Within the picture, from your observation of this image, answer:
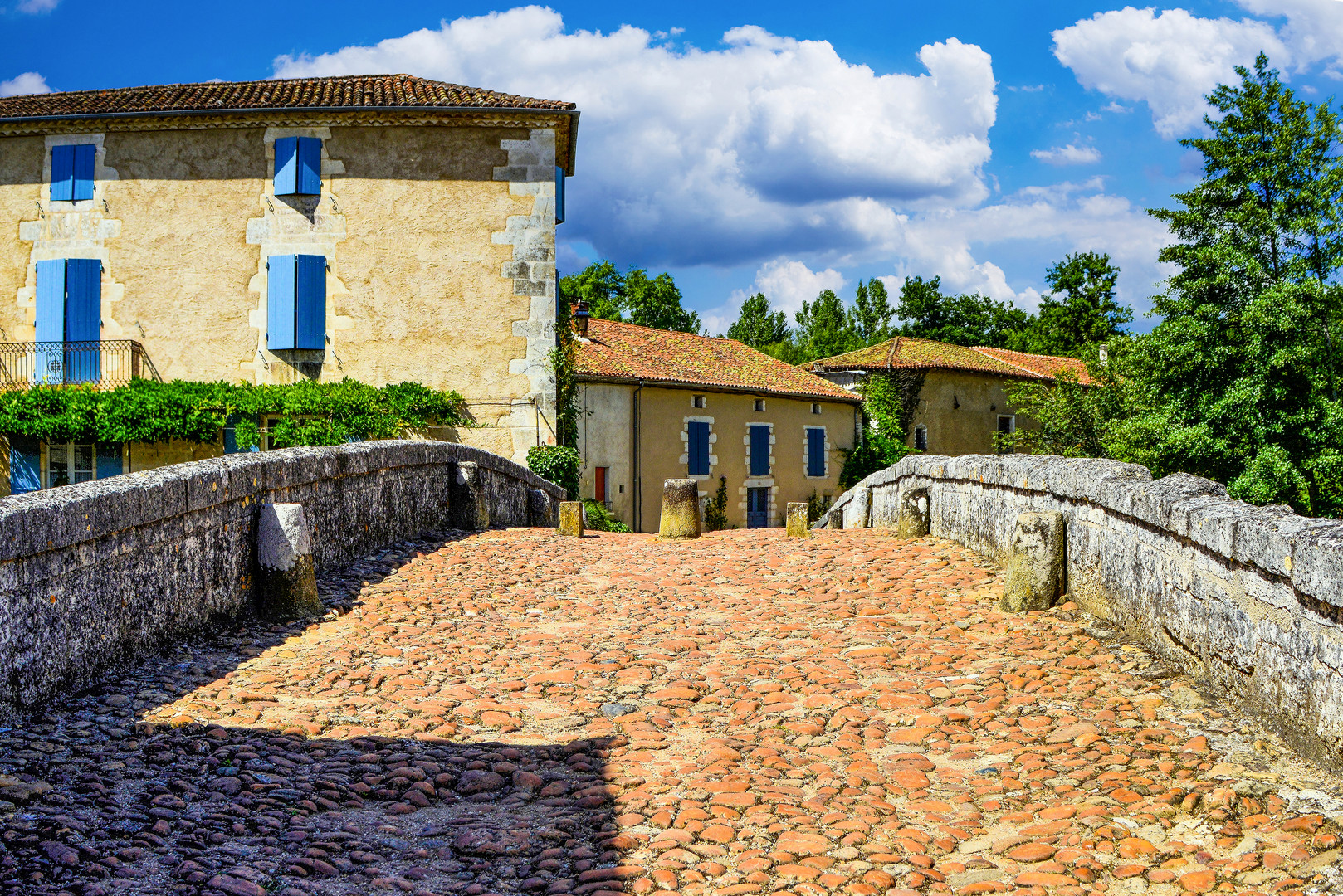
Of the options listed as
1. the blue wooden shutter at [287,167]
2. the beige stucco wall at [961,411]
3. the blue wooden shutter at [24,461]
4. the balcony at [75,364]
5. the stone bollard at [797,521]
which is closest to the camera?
the stone bollard at [797,521]

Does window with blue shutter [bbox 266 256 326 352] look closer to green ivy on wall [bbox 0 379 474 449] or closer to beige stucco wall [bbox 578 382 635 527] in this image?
green ivy on wall [bbox 0 379 474 449]

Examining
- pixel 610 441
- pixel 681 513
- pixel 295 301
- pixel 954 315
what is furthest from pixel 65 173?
pixel 954 315

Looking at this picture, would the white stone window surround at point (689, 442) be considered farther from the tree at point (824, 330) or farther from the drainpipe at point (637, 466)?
the tree at point (824, 330)

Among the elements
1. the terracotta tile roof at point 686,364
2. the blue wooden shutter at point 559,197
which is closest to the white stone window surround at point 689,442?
the terracotta tile roof at point 686,364

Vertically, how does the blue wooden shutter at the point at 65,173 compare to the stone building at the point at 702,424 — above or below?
above

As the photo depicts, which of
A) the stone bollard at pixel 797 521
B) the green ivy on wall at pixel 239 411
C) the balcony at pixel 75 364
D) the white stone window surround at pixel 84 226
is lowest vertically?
the stone bollard at pixel 797 521

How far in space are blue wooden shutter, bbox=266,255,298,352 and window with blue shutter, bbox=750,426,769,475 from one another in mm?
13636

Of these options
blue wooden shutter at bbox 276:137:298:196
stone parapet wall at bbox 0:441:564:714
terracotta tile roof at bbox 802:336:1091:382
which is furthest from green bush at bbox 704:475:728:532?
stone parapet wall at bbox 0:441:564:714

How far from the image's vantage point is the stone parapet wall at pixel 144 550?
3.72m

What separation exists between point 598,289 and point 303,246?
23.6m

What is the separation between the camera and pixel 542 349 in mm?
16031

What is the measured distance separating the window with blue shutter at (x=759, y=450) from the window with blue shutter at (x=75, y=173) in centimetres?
1619

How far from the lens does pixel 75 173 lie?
16.5 metres

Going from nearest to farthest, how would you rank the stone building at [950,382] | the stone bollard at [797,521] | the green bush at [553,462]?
the stone bollard at [797,521]
the green bush at [553,462]
the stone building at [950,382]
